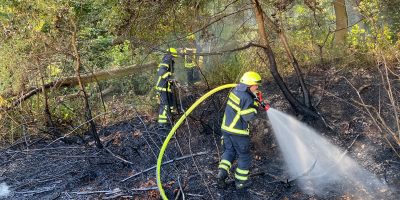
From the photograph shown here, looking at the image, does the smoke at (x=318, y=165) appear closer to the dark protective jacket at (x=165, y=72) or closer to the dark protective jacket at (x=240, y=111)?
the dark protective jacket at (x=240, y=111)

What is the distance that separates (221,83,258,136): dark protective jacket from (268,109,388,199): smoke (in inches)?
34.9

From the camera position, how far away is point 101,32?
9.91 m

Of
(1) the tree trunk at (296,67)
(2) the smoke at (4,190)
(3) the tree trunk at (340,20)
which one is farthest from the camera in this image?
Result: (3) the tree trunk at (340,20)

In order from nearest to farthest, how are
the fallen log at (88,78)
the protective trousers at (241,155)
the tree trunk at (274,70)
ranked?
1. the protective trousers at (241,155)
2. the tree trunk at (274,70)
3. the fallen log at (88,78)

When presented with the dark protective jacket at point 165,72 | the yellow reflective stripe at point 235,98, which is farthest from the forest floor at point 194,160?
the dark protective jacket at point 165,72

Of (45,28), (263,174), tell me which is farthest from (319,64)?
(45,28)

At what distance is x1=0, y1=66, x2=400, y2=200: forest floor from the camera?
5.87m

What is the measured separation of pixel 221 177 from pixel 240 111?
102 centimetres

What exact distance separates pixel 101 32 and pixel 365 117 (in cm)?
635

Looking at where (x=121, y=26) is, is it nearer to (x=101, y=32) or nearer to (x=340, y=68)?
(x=101, y=32)

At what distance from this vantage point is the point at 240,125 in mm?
5820

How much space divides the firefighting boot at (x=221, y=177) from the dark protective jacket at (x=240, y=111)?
0.60m

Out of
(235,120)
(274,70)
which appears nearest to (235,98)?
(235,120)

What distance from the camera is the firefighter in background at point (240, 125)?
570 cm
